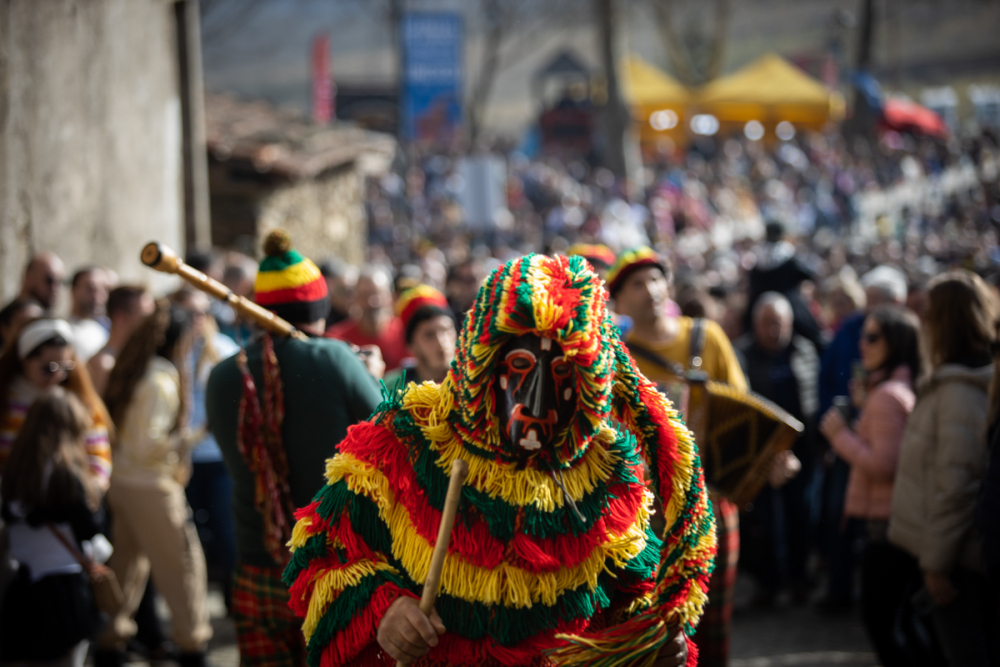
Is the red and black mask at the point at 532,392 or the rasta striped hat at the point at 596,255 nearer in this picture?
the red and black mask at the point at 532,392

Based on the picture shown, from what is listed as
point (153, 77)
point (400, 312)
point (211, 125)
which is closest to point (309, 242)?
point (211, 125)

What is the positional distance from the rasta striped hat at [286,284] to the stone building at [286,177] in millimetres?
7460

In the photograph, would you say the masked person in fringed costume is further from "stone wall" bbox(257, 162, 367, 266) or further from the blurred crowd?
"stone wall" bbox(257, 162, 367, 266)

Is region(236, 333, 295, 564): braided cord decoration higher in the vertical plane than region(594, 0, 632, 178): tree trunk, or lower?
lower

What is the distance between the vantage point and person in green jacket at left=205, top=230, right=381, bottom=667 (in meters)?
3.34

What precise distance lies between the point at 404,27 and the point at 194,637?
8505mm

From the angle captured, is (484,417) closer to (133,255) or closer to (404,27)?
(133,255)

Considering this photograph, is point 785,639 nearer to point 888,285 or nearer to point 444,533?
point 888,285

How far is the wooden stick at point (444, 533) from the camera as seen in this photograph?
7.46ft

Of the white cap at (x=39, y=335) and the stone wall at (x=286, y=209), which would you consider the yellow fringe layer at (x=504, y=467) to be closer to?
the white cap at (x=39, y=335)

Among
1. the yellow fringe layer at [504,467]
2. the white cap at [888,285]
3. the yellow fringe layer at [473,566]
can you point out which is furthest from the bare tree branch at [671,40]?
the yellow fringe layer at [473,566]

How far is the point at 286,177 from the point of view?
12.4 m

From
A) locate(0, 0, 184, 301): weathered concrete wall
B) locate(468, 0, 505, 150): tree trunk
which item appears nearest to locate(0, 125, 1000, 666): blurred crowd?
locate(0, 0, 184, 301): weathered concrete wall

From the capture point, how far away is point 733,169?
27797 millimetres
